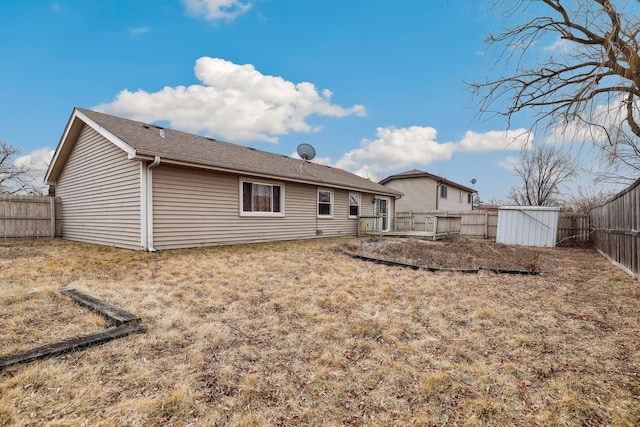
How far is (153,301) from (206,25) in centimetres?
1149

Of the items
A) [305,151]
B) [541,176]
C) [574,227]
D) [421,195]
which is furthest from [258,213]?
A: [541,176]

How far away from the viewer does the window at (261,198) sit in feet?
32.6

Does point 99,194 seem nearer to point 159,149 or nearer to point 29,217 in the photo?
point 159,149

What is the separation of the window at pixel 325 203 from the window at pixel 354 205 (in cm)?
146

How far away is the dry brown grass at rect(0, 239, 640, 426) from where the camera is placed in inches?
74.9

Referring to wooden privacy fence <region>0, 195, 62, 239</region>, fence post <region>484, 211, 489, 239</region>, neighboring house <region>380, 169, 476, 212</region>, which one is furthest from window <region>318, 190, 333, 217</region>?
neighboring house <region>380, 169, 476, 212</region>

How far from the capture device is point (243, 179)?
9789 mm

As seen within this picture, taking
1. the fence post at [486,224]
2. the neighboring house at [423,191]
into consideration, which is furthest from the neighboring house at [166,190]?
the neighboring house at [423,191]

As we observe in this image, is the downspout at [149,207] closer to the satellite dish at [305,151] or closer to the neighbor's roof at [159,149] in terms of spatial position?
the neighbor's roof at [159,149]

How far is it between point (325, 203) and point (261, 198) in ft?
11.6

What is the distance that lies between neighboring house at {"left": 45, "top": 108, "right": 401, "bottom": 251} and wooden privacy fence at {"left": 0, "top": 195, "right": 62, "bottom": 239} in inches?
12.6

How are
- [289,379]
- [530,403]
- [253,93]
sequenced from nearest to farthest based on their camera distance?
[530,403] → [289,379] → [253,93]

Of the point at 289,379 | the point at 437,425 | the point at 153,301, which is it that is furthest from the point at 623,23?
the point at 153,301

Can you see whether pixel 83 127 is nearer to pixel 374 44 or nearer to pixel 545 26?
pixel 374 44
